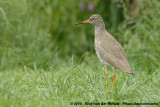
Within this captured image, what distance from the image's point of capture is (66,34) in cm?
1078

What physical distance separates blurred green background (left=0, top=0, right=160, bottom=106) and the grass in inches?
7.2

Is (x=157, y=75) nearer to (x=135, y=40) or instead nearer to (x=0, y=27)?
(x=135, y=40)

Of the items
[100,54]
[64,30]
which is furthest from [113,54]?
[64,30]

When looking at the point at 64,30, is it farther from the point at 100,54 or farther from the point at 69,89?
the point at 69,89

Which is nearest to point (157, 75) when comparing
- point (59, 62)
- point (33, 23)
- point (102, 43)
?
point (102, 43)

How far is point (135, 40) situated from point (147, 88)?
12.0ft

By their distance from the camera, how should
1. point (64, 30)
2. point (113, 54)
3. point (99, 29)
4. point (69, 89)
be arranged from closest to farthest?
point (69, 89), point (113, 54), point (99, 29), point (64, 30)

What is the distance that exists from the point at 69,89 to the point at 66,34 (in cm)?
589

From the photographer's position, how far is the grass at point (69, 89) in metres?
4.60

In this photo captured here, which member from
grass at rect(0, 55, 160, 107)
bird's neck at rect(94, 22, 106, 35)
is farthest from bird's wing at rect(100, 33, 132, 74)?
bird's neck at rect(94, 22, 106, 35)

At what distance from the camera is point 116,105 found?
452 centimetres

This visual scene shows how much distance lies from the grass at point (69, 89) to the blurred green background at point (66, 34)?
7.2 inches

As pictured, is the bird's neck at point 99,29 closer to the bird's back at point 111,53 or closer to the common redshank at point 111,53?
the common redshank at point 111,53

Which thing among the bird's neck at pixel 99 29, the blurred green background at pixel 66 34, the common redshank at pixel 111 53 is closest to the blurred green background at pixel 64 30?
the blurred green background at pixel 66 34
